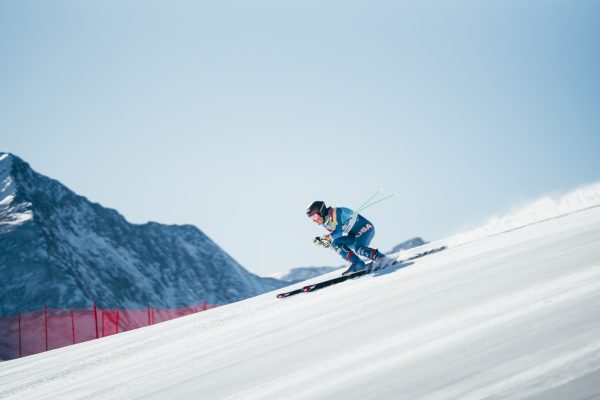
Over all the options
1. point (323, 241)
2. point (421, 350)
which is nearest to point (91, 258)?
point (323, 241)

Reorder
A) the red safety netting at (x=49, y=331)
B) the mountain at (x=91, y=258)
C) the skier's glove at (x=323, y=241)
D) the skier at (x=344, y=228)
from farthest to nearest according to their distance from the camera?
the mountain at (x=91, y=258) < the red safety netting at (x=49, y=331) < the skier's glove at (x=323, y=241) < the skier at (x=344, y=228)

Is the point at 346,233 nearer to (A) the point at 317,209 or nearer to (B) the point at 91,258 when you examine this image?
(A) the point at 317,209

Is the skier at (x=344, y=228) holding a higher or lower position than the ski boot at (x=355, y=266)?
higher

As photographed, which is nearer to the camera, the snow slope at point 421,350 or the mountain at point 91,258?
the snow slope at point 421,350

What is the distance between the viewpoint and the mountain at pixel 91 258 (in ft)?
268

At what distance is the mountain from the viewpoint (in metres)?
81.8

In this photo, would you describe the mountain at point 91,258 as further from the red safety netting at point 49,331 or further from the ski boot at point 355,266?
the ski boot at point 355,266

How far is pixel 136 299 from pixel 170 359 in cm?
12039

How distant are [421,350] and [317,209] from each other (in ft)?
18.9

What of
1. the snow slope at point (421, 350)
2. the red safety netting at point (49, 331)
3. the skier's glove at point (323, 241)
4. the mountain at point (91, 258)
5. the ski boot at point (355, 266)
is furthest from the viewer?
the mountain at point (91, 258)

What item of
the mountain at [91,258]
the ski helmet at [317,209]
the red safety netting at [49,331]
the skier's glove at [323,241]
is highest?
the mountain at [91,258]

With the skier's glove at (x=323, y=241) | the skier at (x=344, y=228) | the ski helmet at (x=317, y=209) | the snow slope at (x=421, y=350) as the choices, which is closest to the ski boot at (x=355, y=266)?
the skier at (x=344, y=228)

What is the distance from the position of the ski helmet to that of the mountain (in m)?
80.3

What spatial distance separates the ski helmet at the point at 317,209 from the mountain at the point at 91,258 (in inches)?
3160
